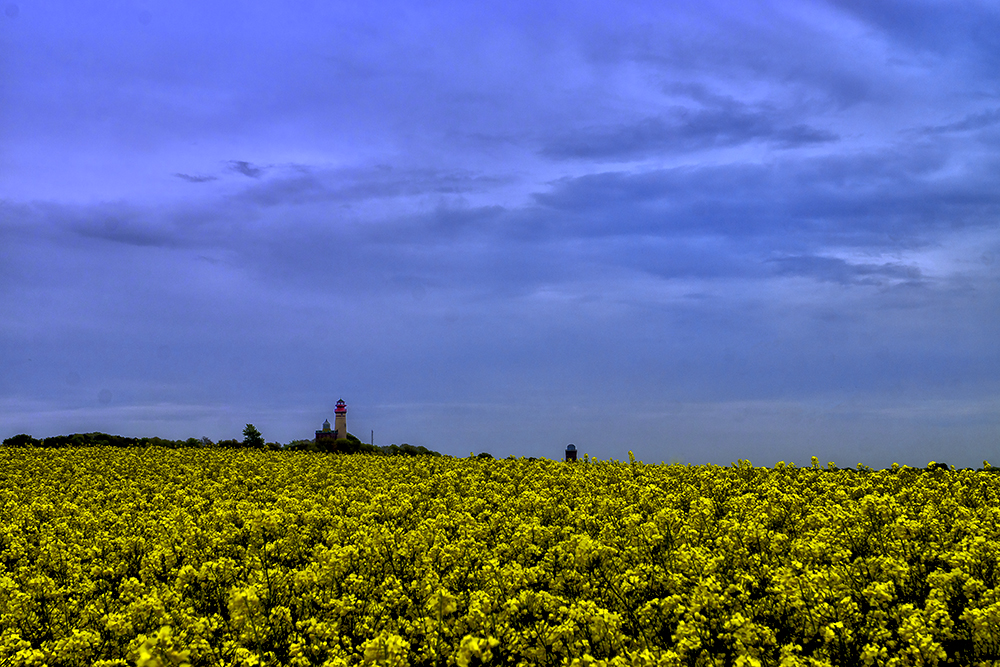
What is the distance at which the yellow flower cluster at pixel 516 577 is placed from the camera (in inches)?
247

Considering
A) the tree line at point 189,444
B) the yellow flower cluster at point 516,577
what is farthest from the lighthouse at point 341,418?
the yellow flower cluster at point 516,577

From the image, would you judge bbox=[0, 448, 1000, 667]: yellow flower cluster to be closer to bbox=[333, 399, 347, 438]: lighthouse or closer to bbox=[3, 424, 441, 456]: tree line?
bbox=[3, 424, 441, 456]: tree line

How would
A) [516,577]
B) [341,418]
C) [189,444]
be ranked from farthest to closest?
[341,418], [189,444], [516,577]

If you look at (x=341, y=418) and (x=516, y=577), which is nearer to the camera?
(x=516, y=577)

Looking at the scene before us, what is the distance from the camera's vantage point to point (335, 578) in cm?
768

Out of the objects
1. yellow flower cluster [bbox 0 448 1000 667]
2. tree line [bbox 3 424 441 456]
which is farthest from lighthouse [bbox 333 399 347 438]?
yellow flower cluster [bbox 0 448 1000 667]

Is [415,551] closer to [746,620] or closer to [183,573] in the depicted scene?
[183,573]

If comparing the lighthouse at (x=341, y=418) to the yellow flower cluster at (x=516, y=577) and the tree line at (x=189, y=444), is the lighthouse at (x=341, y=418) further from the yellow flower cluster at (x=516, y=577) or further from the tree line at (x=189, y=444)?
the yellow flower cluster at (x=516, y=577)

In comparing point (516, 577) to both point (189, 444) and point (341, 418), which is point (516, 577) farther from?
point (341, 418)

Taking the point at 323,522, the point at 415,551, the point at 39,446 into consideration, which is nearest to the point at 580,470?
the point at 323,522

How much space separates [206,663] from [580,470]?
28.0 ft

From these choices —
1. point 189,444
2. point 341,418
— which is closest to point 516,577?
point 189,444

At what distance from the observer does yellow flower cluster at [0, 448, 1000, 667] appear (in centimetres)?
628

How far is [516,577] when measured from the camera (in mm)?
7273
